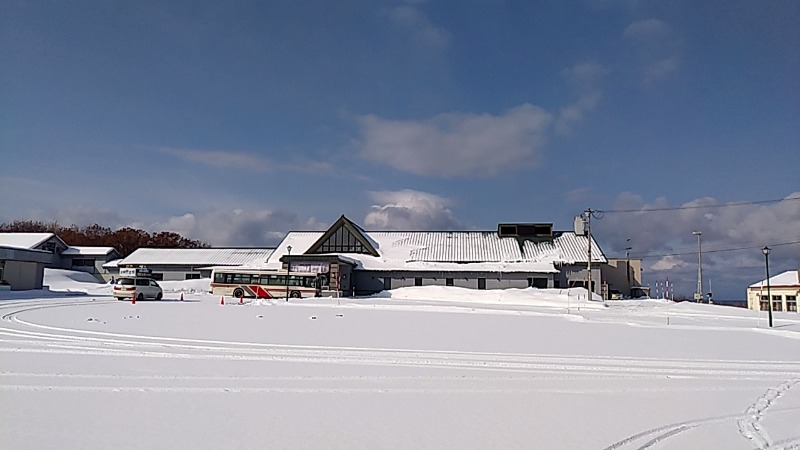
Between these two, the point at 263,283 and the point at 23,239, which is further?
the point at 23,239

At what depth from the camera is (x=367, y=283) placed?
163 feet

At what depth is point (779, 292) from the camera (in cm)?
4372

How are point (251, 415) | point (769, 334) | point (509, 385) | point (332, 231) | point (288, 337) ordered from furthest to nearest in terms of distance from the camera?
point (332, 231), point (769, 334), point (288, 337), point (509, 385), point (251, 415)

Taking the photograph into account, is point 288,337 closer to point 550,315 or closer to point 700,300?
point 550,315

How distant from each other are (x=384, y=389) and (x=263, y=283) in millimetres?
35603

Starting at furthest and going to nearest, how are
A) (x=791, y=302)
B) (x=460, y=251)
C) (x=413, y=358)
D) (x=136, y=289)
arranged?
(x=460, y=251) → (x=791, y=302) → (x=136, y=289) → (x=413, y=358)

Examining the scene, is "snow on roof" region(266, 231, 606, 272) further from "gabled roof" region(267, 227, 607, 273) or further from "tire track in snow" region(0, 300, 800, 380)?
"tire track in snow" region(0, 300, 800, 380)

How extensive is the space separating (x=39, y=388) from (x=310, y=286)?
35.5 meters

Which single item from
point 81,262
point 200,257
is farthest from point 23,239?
point 200,257

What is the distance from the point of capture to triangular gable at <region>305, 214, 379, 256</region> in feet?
173

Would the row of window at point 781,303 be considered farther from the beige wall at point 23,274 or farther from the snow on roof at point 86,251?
the snow on roof at point 86,251

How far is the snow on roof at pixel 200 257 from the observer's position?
2375 inches

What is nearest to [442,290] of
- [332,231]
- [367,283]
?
[367,283]

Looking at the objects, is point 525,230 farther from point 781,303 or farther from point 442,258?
point 781,303
